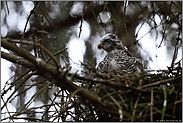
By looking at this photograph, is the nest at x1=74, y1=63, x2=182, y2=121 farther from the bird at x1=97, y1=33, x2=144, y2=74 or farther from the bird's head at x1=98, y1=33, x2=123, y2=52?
the bird's head at x1=98, y1=33, x2=123, y2=52

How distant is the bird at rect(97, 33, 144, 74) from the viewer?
2766 mm

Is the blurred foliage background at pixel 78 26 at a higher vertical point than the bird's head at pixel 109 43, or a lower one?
higher

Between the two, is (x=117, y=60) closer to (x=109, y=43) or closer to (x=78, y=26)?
(x=109, y=43)

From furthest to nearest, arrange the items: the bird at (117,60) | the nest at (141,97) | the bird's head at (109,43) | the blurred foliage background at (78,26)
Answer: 1. the blurred foliage background at (78,26)
2. the bird's head at (109,43)
3. the bird at (117,60)
4. the nest at (141,97)

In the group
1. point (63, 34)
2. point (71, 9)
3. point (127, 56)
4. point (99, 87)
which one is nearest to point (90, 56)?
point (63, 34)

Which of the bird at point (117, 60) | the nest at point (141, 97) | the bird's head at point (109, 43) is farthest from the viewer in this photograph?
the bird's head at point (109, 43)

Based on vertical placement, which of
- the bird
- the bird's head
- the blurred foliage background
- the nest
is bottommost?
the nest

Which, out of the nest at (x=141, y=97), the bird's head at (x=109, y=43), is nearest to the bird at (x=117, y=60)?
the bird's head at (x=109, y=43)

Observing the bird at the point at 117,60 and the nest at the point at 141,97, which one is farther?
the bird at the point at 117,60

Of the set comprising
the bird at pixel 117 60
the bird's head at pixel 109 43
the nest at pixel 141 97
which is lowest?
the nest at pixel 141 97

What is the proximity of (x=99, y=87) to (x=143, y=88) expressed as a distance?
1.25 feet

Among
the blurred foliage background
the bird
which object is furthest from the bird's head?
the blurred foliage background

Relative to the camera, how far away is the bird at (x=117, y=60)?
2.77 m

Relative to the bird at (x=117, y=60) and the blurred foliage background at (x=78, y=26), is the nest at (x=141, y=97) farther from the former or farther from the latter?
the blurred foliage background at (x=78, y=26)
